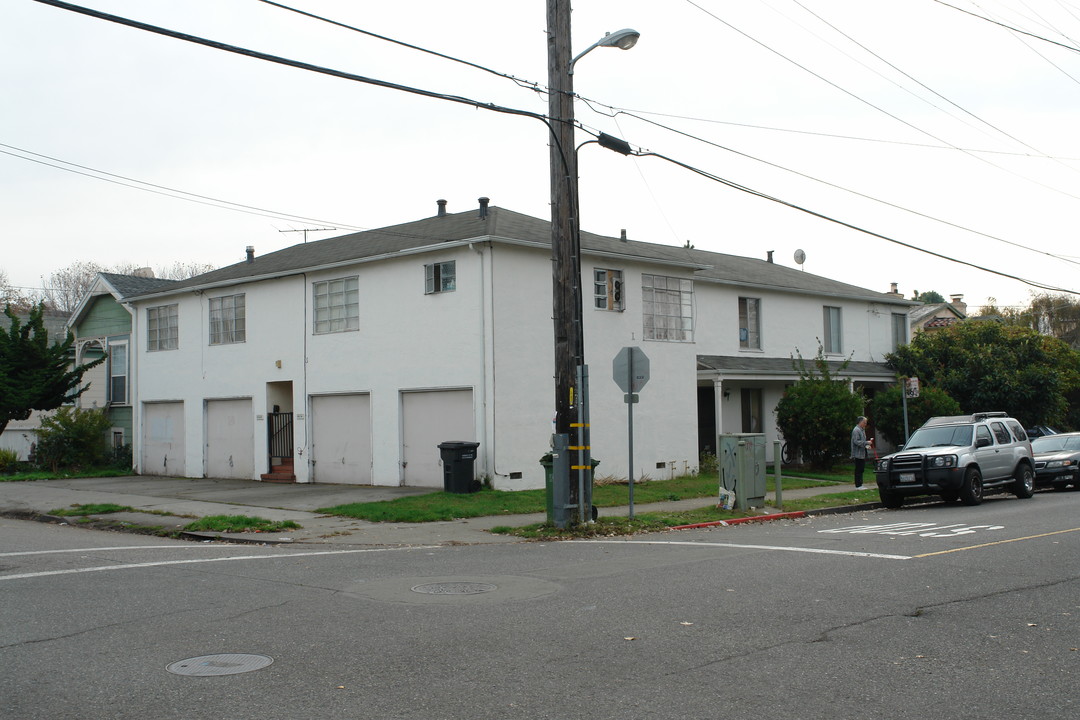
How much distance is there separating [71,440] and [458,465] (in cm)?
1550

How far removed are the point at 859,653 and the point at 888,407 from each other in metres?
25.2

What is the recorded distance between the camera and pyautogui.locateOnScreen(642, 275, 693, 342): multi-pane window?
2395 cm

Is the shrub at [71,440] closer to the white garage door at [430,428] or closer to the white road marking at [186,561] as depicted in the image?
the white garage door at [430,428]

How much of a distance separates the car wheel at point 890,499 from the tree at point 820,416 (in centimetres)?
717

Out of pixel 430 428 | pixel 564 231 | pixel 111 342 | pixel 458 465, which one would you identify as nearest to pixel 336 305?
pixel 430 428

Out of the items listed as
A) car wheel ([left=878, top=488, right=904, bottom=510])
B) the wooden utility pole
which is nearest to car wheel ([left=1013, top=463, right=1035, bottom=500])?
car wheel ([left=878, top=488, right=904, bottom=510])

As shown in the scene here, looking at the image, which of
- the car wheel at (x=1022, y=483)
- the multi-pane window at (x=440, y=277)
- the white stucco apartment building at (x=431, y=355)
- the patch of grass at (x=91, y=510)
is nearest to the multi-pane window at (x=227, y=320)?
the white stucco apartment building at (x=431, y=355)

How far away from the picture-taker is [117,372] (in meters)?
31.6

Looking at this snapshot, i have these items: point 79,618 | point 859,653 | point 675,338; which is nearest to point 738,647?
point 859,653

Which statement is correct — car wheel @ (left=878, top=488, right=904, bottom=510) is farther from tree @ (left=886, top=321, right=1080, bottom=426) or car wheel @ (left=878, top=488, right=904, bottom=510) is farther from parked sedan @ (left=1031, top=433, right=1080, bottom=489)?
tree @ (left=886, top=321, right=1080, bottom=426)

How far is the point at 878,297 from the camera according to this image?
34.3 metres

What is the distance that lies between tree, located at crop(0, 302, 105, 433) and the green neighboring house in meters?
2.11

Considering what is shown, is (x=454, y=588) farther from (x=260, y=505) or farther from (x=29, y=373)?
(x=29, y=373)

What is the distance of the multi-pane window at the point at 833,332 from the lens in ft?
107
